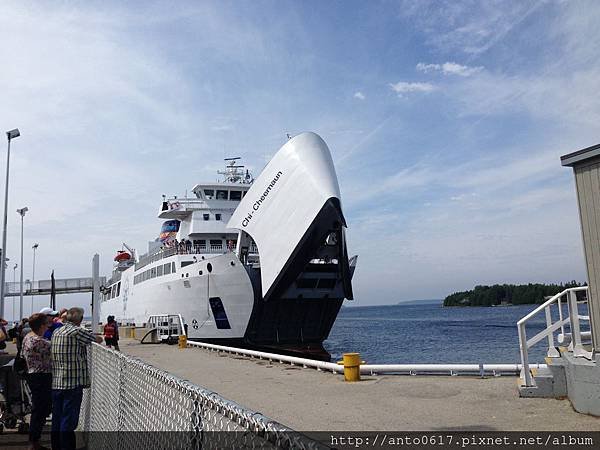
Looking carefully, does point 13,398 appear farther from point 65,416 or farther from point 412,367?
point 412,367

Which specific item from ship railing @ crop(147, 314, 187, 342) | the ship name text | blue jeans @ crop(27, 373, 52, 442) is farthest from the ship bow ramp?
blue jeans @ crop(27, 373, 52, 442)

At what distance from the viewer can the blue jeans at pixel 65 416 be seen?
5.23 metres

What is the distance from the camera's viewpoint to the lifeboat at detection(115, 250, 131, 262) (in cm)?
5216

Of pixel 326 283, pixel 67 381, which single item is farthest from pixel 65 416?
pixel 326 283

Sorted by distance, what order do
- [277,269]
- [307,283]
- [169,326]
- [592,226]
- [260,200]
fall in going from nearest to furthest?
A: [592,226]
[277,269]
[260,200]
[307,283]
[169,326]

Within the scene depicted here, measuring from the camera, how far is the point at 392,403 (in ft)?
27.9

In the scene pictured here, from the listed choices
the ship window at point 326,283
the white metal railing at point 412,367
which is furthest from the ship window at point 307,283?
the white metal railing at point 412,367

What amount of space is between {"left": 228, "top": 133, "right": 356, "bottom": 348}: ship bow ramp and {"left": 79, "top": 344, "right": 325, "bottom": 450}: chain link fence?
47.6 feet

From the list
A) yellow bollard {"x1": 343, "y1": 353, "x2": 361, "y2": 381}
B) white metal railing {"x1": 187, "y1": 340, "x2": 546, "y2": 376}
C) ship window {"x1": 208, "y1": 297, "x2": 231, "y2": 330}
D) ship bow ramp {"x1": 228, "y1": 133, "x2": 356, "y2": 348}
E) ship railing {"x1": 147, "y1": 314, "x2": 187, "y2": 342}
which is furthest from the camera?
ship railing {"x1": 147, "y1": 314, "x2": 187, "y2": 342}

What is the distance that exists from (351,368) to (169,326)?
1650 centimetres

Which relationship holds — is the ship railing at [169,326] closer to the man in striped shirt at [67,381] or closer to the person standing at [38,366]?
the person standing at [38,366]

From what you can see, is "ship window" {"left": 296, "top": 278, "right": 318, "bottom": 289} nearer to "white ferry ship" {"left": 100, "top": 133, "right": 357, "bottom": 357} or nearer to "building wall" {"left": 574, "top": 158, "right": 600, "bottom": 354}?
"white ferry ship" {"left": 100, "top": 133, "right": 357, "bottom": 357}

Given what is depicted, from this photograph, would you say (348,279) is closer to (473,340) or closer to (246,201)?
(246,201)

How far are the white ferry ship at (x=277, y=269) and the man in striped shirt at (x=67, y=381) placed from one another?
15.4 m
